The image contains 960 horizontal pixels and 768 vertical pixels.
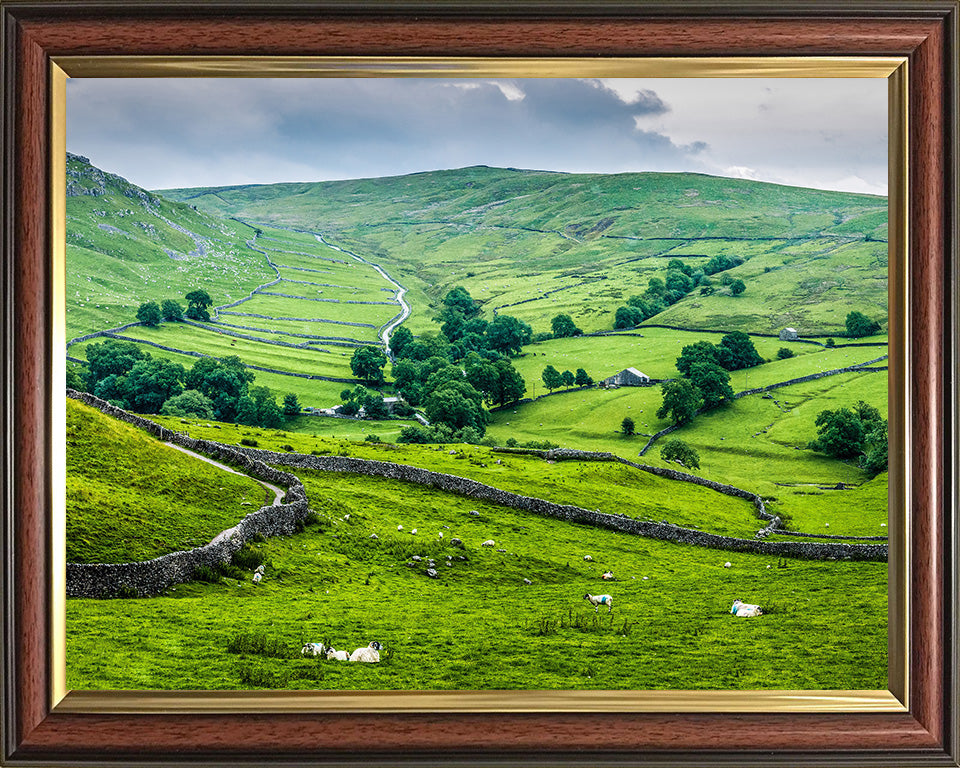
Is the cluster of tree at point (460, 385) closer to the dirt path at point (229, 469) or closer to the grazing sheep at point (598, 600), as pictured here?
the dirt path at point (229, 469)

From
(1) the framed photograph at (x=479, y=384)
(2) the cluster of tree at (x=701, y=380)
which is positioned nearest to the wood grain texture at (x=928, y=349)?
(1) the framed photograph at (x=479, y=384)

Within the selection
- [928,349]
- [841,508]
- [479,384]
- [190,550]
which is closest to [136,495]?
[190,550]

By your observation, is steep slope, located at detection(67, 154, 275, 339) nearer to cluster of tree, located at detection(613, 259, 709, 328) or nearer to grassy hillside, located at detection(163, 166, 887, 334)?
grassy hillside, located at detection(163, 166, 887, 334)

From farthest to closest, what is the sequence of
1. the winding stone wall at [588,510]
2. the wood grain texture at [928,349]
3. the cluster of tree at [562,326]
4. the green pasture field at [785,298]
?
the cluster of tree at [562,326], the green pasture field at [785,298], the winding stone wall at [588,510], the wood grain texture at [928,349]

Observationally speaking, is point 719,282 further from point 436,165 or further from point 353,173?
point 353,173

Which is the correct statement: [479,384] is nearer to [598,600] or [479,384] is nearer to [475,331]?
[475,331]

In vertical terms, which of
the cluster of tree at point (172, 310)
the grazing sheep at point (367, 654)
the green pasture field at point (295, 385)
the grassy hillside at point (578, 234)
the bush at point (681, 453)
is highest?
the grassy hillside at point (578, 234)

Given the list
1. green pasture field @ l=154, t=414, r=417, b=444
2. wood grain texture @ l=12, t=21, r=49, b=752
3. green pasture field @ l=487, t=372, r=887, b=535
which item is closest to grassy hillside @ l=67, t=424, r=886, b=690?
wood grain texture @ l=12, t=21, r=49, b=752

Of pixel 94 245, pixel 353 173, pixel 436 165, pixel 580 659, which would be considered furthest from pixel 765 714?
pixel 94 245
